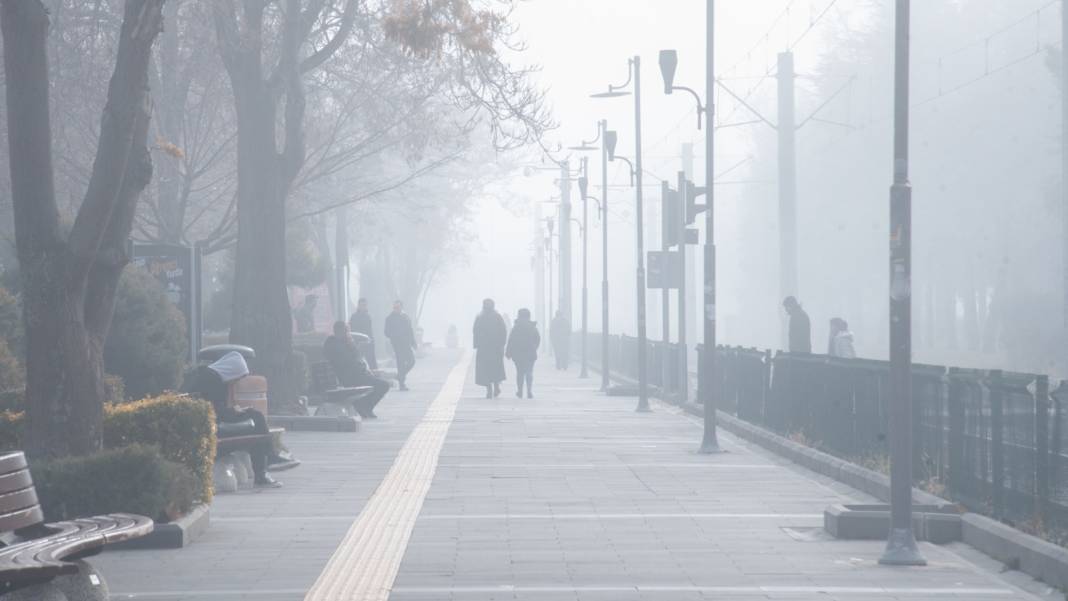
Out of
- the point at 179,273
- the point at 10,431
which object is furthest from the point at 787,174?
the point at 10,431

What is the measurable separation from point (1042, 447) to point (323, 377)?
47.1ft

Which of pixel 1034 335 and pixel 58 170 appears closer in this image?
pixel 58 170

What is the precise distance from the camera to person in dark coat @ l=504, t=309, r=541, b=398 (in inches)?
1271

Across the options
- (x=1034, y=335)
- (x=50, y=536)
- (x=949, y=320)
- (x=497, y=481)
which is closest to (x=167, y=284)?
(x=497, y=481)

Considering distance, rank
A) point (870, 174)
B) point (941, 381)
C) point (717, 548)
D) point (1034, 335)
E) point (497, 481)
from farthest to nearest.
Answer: point (870, 174) < point (1034, 335) < point (497, 481) < point (941, 381) < point (717, 548)

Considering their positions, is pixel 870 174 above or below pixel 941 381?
above

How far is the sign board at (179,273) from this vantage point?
19.2 metres

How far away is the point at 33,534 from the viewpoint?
7.88 m

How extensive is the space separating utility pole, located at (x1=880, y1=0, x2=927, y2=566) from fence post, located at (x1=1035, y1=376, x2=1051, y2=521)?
0.80 metres

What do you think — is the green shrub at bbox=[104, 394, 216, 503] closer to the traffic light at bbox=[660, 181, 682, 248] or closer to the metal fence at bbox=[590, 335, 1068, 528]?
the metal fence at bbox=[590, 335, 1068, 528]

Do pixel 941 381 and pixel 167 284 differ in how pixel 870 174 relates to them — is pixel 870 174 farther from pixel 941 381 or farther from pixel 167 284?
pixel 941 381

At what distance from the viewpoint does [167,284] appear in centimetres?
1938

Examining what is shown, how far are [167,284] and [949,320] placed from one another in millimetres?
54134

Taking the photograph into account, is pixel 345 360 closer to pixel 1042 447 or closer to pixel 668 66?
pixel 668 66
